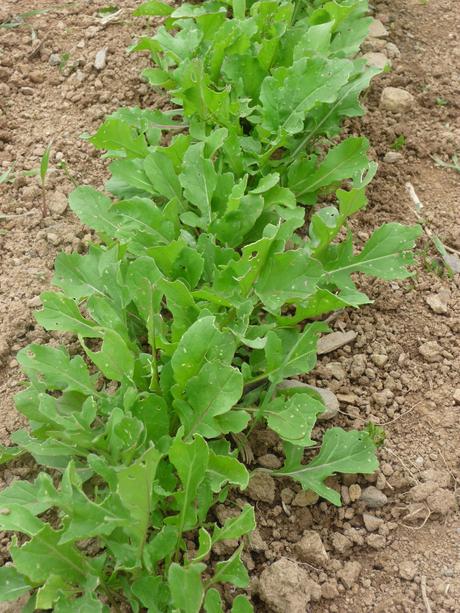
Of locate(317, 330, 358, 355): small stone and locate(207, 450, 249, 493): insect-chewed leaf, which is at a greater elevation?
locate(207, 450, 249, 493): insect-chewed leaf

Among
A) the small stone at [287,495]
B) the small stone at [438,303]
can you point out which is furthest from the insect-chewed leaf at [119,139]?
the small stone at [287,495]

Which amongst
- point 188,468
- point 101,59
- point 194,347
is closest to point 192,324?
point 194,347

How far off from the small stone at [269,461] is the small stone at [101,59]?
1848mm

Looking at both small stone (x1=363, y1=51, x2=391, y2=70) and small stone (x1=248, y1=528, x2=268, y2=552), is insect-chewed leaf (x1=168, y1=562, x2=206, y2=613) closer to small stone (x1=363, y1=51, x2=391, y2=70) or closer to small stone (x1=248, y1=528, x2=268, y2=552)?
small stone (x1=248, y1=528, x2=268, y2=552)

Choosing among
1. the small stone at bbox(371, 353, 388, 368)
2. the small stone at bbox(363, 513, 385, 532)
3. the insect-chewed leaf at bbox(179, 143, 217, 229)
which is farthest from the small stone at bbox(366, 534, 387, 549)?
the insect-chewed leaf at bbox(179, 143, 217, 229)

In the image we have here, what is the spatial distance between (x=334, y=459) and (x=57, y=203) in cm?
134

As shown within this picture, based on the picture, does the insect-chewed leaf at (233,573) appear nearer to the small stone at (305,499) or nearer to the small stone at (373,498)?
the small stone at (305,499)

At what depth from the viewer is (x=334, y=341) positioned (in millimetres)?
2473

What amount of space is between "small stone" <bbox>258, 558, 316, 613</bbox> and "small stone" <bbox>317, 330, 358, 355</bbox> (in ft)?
2.39

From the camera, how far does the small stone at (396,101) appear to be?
3217 millimetres

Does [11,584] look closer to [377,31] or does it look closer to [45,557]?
[45,557]

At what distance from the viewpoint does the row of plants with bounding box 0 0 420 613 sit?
68.9 inches

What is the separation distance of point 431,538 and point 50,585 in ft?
3.30

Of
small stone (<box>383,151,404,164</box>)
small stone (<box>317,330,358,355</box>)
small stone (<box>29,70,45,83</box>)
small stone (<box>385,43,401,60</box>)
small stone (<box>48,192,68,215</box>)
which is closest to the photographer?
small stone (<box>317,330,358,355</box>)
